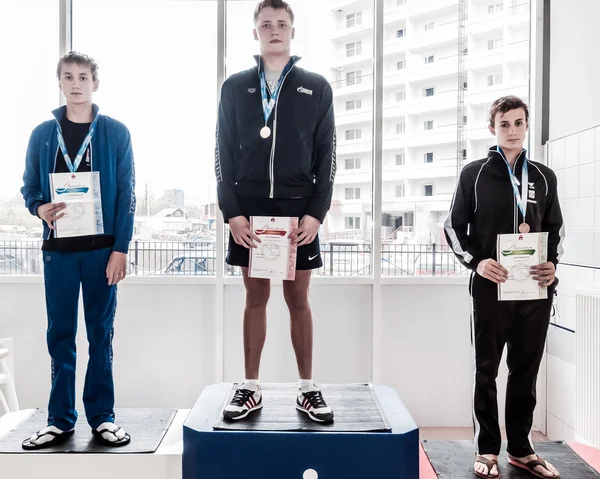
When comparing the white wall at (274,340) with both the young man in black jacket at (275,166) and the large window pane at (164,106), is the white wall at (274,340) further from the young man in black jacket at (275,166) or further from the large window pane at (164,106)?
the young man in black jacket at (275,166)

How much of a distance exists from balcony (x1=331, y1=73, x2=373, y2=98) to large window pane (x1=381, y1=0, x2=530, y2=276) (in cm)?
11

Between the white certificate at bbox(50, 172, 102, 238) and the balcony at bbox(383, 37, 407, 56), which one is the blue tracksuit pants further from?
the balcony at bbox(383, 37, 407, 56)

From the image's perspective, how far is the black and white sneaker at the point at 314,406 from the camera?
6.47 ft


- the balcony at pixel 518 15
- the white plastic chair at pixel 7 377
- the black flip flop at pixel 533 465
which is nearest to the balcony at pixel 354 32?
the balcony at pixel 518 15

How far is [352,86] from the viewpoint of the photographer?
10.6 ft

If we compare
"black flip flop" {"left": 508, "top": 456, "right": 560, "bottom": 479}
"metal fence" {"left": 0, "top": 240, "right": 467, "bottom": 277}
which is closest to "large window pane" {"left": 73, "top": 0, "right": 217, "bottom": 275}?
"metal fence" {"left": 0, "top": 240, "right": 467, "bottom": 277}

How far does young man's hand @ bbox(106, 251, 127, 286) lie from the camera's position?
2.06 meters

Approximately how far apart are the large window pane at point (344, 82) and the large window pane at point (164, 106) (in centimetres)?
21

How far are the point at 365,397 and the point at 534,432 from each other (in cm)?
148

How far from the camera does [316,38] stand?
3232 mm

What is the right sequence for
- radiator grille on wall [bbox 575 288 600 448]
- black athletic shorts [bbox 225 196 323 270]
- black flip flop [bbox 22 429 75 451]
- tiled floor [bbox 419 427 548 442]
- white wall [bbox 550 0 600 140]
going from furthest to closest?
tiled floor [bbox 419 427 548 442] → white wall [bbox 550 0 600 140] → radiator grille on wall [bbox 575 288 600 448] → black athletic shorts [bbox 225 196 323 270] → black flip flop [bbox 22 429 75 451]

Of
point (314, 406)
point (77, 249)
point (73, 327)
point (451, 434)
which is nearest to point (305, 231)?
point (314, 406)

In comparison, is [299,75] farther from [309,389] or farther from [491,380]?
[491,380]

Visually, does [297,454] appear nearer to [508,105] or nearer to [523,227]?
[523,227]
